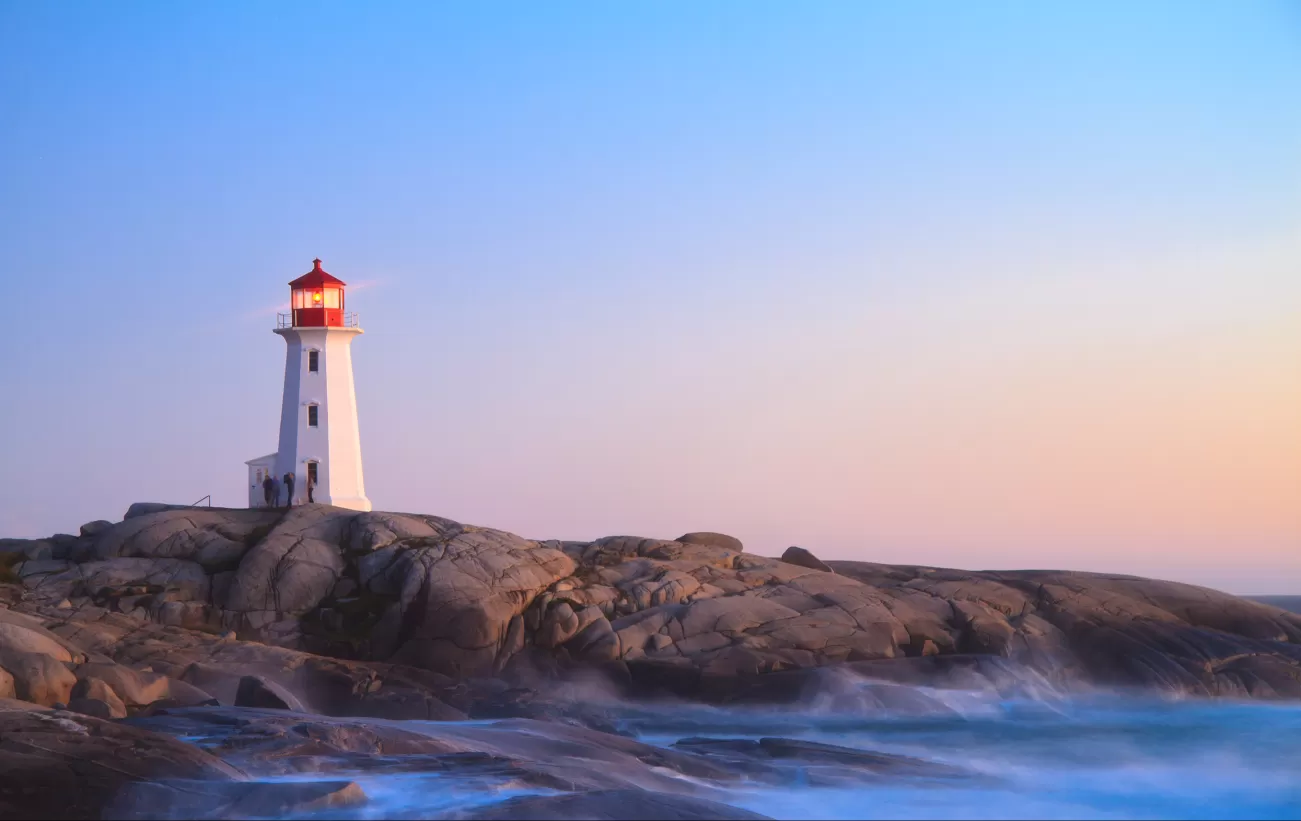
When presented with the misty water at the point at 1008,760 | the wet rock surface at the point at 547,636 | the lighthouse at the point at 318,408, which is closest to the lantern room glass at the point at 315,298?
the lighthouse at the point at 318,408

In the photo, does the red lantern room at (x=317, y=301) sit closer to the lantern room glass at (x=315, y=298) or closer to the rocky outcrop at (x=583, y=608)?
the lantern room glass at (x=315, y=298)

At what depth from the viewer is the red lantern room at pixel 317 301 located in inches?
1299

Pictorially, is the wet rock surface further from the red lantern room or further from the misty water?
the red lantern room

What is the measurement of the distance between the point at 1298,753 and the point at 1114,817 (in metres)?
6.95

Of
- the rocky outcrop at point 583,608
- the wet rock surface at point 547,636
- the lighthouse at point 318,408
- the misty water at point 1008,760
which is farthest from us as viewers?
the lighthouse at point 318,408

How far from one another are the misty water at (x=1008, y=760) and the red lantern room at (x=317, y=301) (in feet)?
45.4

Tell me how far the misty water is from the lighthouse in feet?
38.3

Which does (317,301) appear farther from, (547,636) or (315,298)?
(547,636)

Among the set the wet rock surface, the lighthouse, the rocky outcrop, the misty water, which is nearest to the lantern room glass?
the lighthouse

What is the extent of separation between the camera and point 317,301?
33.1 m

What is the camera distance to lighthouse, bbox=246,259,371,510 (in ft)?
106

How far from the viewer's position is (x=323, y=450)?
32375mm

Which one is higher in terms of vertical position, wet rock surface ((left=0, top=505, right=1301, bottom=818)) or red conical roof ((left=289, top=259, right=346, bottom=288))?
red conical roof ((left=289, top=259, right=346, bottom=288))

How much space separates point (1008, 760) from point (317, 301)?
19771 mm
